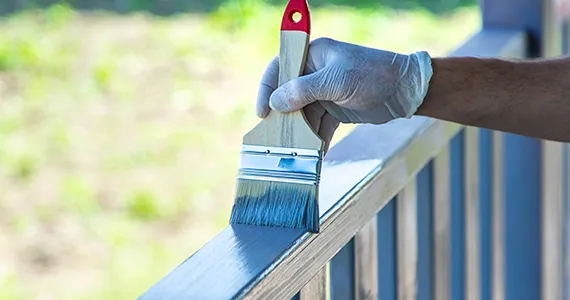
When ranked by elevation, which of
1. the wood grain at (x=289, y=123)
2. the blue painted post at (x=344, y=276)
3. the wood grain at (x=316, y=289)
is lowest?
the wood grain at (x=316, y=289)

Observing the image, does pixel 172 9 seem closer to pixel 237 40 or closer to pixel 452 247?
pixel 237 40

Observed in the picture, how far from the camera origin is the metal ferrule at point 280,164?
95cm

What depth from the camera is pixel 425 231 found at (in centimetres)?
143

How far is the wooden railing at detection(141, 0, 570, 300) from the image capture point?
91 centimetres

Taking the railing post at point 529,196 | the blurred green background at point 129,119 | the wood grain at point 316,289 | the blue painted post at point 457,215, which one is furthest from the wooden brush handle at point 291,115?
the blurred green background at point 129,119

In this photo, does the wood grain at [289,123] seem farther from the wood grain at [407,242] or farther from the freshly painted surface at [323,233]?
the wood grain at [407,242]

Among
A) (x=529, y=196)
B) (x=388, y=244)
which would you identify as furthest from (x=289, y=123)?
(x=529, y=196)

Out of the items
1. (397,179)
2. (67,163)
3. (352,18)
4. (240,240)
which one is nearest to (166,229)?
(67,163)

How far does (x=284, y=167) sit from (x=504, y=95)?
35cm

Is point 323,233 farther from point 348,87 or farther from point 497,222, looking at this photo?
point 497,222

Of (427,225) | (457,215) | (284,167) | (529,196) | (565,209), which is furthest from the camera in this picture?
(565,209)

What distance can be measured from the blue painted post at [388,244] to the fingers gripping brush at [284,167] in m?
0.33

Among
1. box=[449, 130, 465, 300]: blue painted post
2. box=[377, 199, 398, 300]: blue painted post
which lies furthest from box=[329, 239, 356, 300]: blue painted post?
box=[449, 130, 465, 300]: blue painted post

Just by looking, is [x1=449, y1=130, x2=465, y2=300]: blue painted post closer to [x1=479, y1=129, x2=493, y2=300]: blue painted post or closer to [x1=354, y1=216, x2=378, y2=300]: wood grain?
[x1=479, y1=129, x2=493, y2=300]: blue painted post
